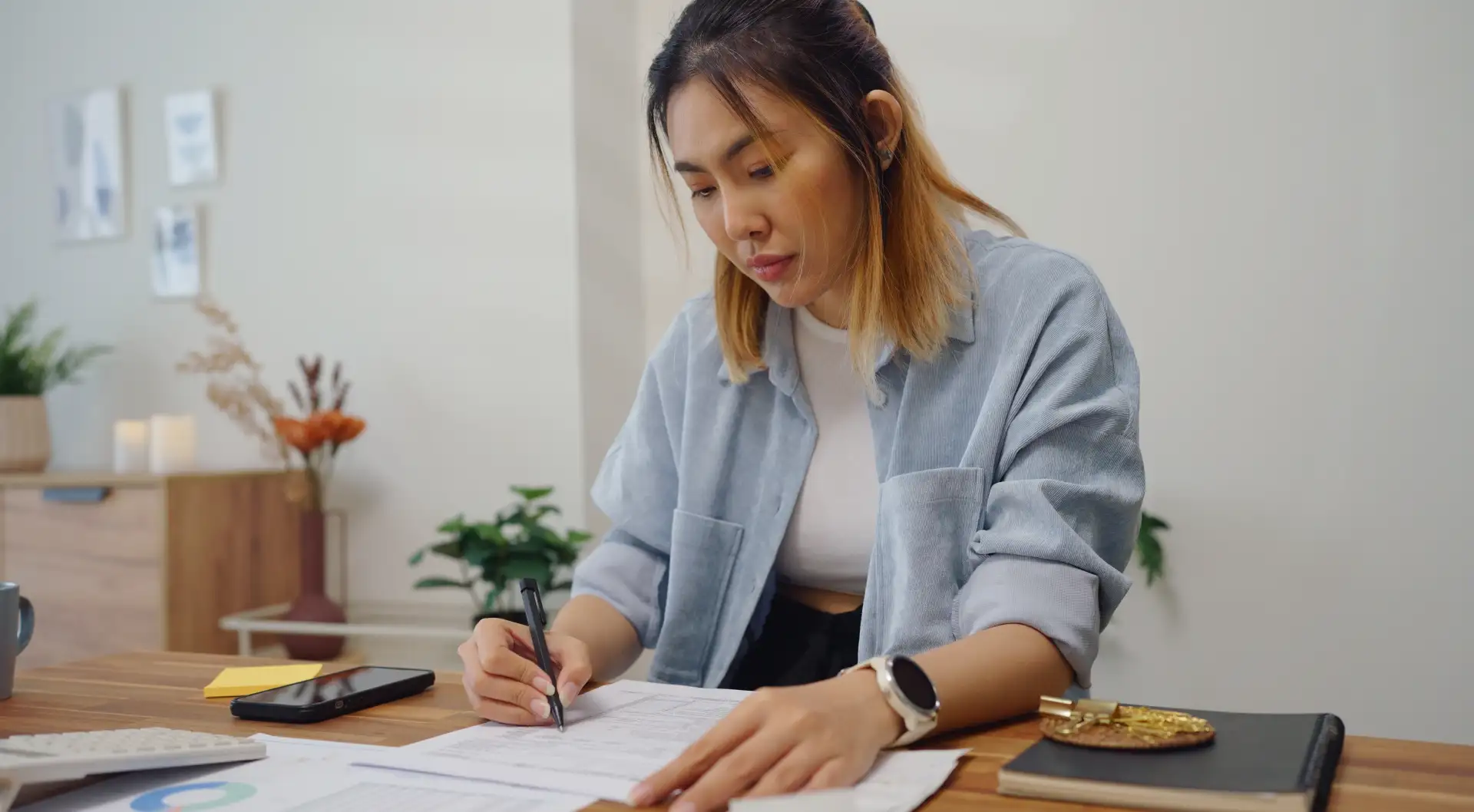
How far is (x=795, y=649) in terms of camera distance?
1230 millimetres

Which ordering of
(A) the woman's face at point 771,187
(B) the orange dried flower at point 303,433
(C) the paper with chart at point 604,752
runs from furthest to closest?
(B) the orange dried flower at point 303,433
(A) the woman's face at point 771,187
(C) the paper with chart at point 604,752

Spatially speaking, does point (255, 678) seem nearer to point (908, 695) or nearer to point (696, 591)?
point (696, 591)

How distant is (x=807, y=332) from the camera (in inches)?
51.3

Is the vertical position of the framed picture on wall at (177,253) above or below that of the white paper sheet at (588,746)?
above

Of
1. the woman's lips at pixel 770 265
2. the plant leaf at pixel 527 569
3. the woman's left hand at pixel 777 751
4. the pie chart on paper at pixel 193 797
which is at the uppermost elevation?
the woman's lips at pixel 770 265

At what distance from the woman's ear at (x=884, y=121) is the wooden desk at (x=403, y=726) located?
594mm

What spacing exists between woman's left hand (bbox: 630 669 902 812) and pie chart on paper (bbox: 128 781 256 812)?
0.24m

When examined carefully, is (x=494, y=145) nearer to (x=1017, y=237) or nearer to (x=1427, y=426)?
(x=1017, y=237)

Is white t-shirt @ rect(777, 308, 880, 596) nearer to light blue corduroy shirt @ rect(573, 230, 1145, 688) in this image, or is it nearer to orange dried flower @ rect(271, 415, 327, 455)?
light blue corduroy shirt @ rect(573, 230, 1145, 688)

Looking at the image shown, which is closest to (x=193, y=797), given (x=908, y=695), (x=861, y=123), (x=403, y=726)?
(x=403, y=726)

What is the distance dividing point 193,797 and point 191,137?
9.48 ft

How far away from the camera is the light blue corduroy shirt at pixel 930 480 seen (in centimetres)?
94

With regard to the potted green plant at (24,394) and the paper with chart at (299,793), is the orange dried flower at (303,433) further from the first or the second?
the paper with chart at (299,793)

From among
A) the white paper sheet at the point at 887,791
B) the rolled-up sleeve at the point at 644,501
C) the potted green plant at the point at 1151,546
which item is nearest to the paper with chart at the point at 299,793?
the white paper sheet at the point at 887,791
